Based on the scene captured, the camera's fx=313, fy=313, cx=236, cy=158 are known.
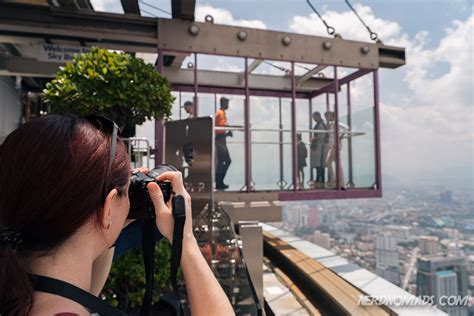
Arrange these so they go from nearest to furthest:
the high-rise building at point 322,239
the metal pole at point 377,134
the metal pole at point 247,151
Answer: the metal pole at point 247,151
the metal pole at point 377,134
the high-rise building at point 322,239

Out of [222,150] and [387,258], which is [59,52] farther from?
[387,258]

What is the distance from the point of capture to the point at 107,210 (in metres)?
0.66

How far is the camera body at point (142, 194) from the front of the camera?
792 millimetres

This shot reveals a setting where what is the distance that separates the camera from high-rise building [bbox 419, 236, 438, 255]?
5.41m

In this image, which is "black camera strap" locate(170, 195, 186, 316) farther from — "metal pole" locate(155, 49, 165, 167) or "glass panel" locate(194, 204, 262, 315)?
"metal pole" locate(155, 49, 165, 167)

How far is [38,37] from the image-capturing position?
470cm

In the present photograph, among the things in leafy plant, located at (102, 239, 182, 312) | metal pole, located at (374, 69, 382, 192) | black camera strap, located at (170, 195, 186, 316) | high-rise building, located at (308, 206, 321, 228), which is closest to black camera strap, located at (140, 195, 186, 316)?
black camera strap, located at (170, 195, 186, 316)

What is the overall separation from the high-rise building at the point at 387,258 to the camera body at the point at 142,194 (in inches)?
151

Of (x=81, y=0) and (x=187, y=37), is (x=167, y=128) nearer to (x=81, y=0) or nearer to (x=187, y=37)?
(x=187, y=37)

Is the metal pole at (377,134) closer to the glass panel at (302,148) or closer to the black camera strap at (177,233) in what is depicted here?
the glass panel at (302,148)

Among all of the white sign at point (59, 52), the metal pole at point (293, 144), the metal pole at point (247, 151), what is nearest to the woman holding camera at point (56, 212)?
the metal pole at point (247, 151)

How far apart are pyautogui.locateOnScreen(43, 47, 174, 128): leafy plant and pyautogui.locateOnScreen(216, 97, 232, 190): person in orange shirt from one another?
2172 millimetres

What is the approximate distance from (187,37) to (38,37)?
2.21 m

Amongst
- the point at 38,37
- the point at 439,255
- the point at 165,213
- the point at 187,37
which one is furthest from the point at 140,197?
the point at 439,255
